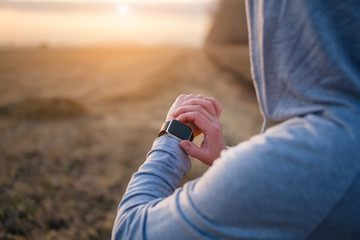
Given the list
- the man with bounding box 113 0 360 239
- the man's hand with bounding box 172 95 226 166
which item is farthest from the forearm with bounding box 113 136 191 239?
the man's hand with bounding box 172 95 226 166

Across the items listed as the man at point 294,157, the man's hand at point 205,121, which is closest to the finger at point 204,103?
the man's hand at point 205,121

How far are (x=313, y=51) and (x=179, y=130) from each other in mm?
558

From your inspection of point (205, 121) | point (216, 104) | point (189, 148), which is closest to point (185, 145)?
point (189, 148)

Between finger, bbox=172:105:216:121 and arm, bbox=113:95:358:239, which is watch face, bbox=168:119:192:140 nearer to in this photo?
finger, bbox=172:105:216:121

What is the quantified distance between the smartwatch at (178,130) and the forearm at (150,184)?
3 cm

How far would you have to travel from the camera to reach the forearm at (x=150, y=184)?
2.97 ft

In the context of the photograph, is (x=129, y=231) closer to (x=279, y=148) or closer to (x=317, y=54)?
(x=279, y=148)

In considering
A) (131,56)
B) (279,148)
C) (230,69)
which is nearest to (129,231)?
(279,148)

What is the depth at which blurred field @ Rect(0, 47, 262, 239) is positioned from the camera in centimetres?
322

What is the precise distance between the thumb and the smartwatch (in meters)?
0.03

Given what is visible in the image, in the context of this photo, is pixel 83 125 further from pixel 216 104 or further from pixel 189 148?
pixel 189 148

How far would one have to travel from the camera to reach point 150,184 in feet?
3.26

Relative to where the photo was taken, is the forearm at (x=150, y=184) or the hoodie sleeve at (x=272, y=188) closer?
the hoodie sleeve at (x=272, y=188)

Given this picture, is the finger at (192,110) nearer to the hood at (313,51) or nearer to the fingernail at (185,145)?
the fingernail at (185,145)
